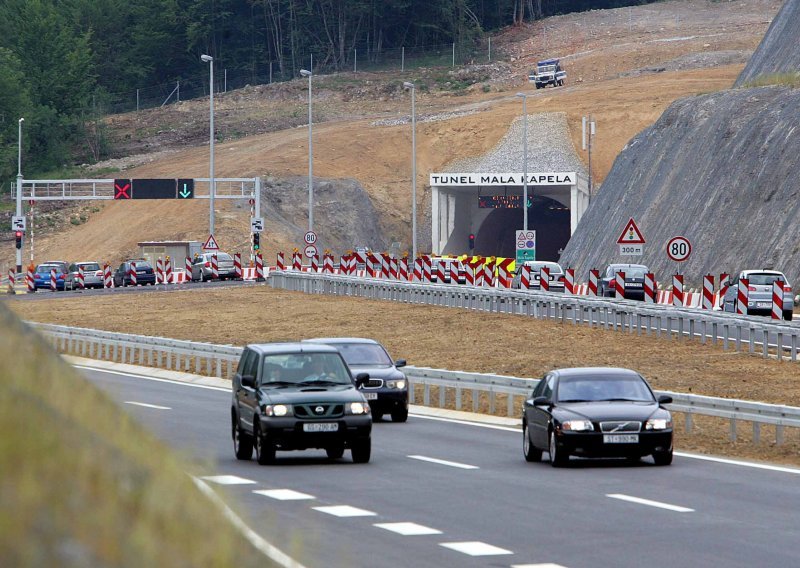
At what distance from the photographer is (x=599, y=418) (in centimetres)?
1866

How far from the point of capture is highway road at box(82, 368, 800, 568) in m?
11.5

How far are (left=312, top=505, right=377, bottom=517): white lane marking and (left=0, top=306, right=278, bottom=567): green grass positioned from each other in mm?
10883

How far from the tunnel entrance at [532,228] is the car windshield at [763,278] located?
6044 centimetres

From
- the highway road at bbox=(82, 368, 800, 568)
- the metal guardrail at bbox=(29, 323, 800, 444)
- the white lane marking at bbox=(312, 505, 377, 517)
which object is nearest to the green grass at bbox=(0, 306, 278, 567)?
the metal guardrail at bbox=(29, 323, 800, 444)

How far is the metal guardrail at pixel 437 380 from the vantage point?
21281 mm

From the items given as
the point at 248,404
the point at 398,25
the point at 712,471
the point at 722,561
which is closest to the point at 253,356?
the point at 248,404

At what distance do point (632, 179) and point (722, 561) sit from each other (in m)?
68.1

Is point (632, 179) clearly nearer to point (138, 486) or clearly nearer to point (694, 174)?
point (694, 174)

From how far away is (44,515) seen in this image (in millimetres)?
2471

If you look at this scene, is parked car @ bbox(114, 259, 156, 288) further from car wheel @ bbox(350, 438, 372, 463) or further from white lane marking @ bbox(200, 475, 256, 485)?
white lane marking @ bbox(200, 475, 256, 485)

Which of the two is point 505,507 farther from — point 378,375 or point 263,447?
point 378,375

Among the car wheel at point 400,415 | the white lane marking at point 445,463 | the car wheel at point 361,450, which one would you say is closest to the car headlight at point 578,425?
the white lane marking at point 445,463

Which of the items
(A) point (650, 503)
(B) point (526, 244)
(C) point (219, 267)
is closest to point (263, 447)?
(A) point (650, 503)

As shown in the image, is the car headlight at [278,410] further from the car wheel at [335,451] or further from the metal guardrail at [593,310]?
the metal guardrail at [593,310]
